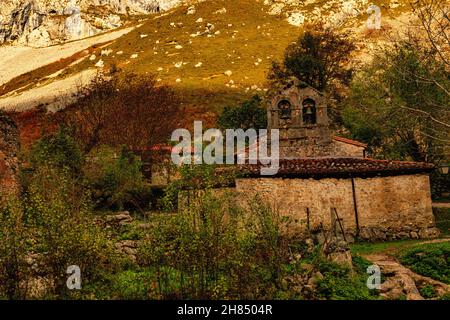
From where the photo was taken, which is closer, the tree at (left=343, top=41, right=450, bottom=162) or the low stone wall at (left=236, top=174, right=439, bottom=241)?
the low stone wall at (left=236, top=174, right=439, bottom=241)

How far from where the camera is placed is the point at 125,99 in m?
38.4

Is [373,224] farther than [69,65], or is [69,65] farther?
[69,65]

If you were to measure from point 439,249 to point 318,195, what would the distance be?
4.98 m

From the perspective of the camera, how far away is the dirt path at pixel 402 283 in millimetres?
11938

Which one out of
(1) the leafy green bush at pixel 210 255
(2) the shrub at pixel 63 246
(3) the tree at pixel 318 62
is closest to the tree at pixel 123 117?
(3) the tree at pixel 318 62

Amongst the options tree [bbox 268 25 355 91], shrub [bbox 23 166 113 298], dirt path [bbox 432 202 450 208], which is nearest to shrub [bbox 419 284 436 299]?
shrub [bbox 23 166 113 298]

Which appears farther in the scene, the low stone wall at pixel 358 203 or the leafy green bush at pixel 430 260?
the low stone wall at pixel 358 203

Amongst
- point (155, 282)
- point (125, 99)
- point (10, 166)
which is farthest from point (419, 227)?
point (125, 99)

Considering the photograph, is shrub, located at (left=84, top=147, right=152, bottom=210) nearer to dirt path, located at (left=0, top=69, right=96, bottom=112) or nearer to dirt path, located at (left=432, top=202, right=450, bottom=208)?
dirt path, located at (left=432, top=202, right=450, bottom=208)

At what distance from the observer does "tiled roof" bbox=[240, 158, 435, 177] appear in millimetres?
18594

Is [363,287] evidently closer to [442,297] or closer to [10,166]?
[442,297]

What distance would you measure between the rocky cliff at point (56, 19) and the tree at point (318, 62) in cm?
9070

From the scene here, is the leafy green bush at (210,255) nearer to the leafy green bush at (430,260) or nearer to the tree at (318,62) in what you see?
the leafy green bush at (430,260)

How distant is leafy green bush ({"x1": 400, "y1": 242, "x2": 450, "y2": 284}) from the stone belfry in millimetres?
7466
